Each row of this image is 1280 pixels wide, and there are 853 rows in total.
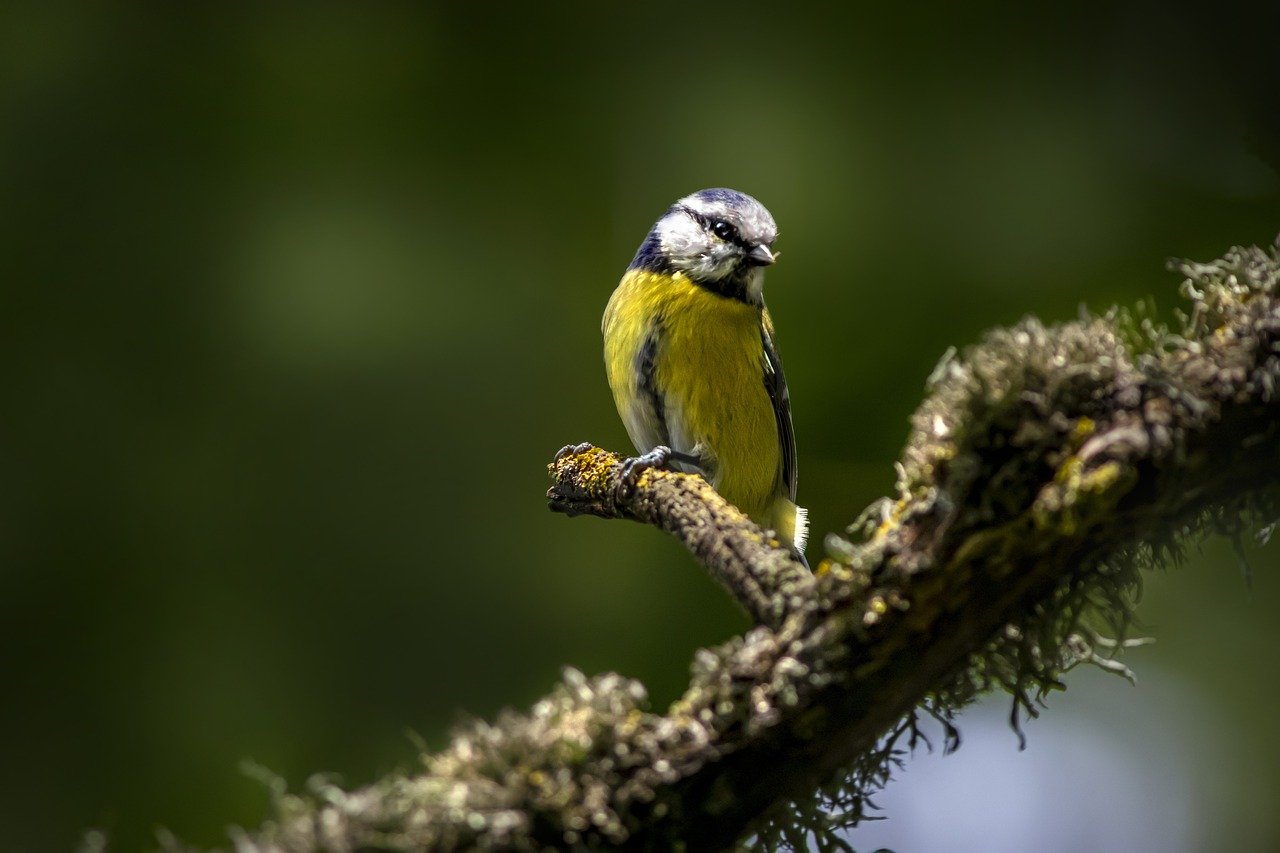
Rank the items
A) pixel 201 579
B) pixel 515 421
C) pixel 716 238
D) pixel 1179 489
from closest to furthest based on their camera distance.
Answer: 1. pixel 1179 489
2. pixel 716 238
3. pixel 201 579
4. pixel 515 421

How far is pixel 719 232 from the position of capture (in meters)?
2.62

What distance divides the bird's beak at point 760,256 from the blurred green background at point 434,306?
50 cm

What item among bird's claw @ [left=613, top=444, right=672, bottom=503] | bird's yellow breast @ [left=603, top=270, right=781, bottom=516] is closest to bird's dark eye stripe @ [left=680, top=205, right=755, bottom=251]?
bird's yellow breast @ [left=603, top=270, right=781, bottom=516]

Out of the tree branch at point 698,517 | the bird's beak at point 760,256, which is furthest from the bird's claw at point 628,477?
the bird's beak at point 760,256

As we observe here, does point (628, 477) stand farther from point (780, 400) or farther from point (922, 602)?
point (780, 400)

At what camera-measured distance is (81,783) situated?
8.93ft

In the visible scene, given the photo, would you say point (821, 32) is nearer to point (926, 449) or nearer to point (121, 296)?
point (121, 296)

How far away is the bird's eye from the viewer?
259 centimetres

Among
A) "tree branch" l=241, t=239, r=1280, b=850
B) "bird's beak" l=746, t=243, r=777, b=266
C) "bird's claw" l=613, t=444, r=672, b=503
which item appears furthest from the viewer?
"bird's beak" l=746, t=243, r=777, b=266

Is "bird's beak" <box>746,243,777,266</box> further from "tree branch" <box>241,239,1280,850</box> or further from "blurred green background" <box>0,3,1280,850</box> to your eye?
"tree branch" <box>241,239,1280,850</box>

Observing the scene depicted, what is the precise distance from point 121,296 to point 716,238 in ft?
6.28

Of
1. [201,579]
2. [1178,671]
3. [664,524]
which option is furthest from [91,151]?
[1178,671]

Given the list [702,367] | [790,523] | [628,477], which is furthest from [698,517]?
[790,523]

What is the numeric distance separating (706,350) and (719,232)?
31 centimetres
